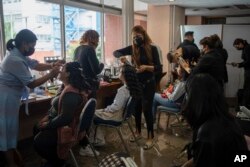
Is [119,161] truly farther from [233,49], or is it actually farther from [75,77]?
[233,49]

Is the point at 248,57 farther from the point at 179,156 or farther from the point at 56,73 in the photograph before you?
the point at 56,73

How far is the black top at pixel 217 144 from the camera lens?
1117 mm

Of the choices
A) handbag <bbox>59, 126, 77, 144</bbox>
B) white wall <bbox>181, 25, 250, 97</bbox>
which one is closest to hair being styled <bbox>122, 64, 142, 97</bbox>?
handbag <bbox>59, 126, 77, 144</bbox>

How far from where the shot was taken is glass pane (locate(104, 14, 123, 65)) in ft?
17.7

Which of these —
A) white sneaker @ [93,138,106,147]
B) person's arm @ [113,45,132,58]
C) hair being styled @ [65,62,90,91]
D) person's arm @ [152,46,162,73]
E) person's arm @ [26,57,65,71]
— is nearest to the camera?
hair being styled @ [65,62,90,91]

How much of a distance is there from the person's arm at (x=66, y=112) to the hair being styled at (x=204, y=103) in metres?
1.13

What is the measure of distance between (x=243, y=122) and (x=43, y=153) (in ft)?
5.89

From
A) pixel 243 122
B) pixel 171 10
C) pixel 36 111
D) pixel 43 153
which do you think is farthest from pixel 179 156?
pixel 171 10

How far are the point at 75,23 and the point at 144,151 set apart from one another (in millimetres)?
2591

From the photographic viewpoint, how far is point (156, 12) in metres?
6.09

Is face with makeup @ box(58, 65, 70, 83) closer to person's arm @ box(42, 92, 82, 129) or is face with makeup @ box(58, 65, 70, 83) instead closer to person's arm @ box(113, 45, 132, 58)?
person's arm @ box(42, 92, 82, 129)

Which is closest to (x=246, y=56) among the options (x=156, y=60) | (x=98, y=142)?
(x=156, y=60)

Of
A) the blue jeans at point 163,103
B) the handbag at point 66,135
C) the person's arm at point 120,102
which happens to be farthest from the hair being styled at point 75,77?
the blue jeans at point 163,103

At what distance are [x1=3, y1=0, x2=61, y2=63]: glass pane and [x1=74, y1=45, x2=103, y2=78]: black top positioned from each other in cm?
98
